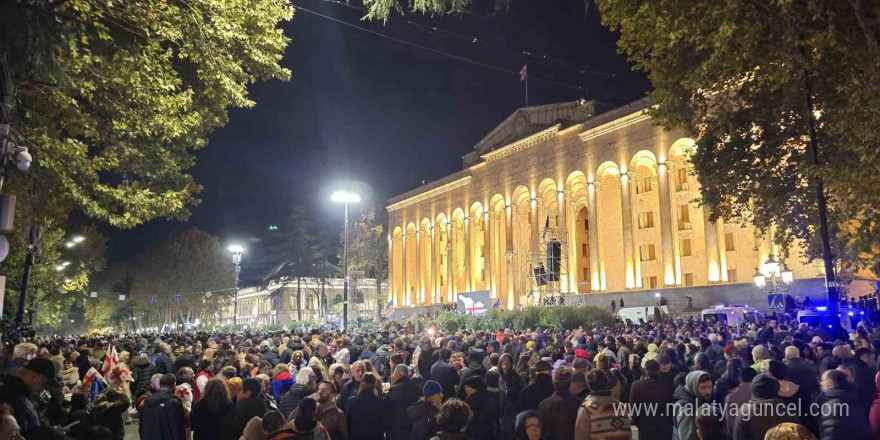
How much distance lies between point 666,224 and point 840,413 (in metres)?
32.0

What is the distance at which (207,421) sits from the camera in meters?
6.14

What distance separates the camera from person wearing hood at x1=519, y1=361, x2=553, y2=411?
693cm

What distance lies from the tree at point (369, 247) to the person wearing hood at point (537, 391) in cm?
5486

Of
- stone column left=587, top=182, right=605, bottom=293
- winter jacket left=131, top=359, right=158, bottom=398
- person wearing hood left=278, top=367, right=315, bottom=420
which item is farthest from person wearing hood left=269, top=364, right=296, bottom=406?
stone column left=587, top=182, right=605, bottom=293

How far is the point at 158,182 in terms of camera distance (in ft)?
43.9

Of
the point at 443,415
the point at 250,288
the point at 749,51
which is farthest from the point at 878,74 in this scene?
the point at 250,288

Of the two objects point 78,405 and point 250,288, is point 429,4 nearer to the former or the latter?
point 78,405

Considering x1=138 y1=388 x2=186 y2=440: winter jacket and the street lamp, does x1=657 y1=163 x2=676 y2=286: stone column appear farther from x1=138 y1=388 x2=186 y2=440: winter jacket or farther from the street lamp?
x1=138 y1=388 x2=186 y2=440: winter jacket

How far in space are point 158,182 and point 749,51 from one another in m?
12.9

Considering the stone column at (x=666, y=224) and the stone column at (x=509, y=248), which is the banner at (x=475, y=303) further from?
the stone column at (x=509, y=248)

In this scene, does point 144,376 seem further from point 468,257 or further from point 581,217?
point 468,257

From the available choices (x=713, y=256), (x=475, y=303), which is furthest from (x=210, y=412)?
(x=713, y=256)

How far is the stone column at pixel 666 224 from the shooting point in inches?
1362

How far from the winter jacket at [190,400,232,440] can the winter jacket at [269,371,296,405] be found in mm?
2193
